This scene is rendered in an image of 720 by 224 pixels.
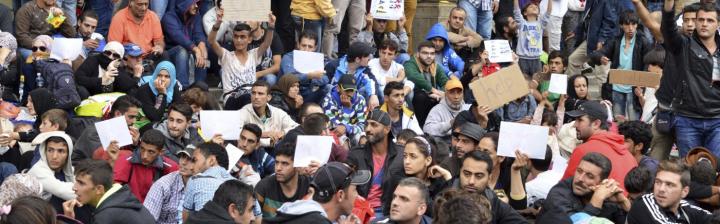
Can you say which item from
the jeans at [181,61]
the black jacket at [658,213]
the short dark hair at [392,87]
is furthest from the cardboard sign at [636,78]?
the black jacket at [658,213]

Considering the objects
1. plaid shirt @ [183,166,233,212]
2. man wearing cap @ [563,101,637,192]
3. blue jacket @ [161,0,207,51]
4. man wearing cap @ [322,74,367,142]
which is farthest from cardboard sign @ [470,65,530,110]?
plaid shirt @ [183,166,233,212]

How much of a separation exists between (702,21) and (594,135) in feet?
4.06

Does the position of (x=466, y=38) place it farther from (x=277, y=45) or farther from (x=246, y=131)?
(x=246, y=131)

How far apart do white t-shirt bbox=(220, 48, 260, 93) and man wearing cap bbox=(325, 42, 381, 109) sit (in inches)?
32.6

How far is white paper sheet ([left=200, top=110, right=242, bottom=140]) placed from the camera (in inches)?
459

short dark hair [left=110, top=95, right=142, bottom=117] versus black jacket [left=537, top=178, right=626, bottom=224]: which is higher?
black jacket [left=537, top=178, right=626, bottom=224]

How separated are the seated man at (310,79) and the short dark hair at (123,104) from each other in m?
2.28

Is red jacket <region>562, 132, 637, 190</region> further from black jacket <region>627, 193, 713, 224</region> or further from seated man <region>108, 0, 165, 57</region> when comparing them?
seated man <region>108, 0, 165, 57</region>

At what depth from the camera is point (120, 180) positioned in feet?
34.8

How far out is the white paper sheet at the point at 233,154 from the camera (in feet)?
35.7

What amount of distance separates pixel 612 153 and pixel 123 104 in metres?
4.06

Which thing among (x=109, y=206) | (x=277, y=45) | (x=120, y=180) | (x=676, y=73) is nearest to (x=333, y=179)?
(x=109, y=206)

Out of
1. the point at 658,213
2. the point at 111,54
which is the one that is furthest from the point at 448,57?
the point at 658,213

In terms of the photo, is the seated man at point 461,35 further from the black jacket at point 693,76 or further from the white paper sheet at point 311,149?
the white paper sheet at point 311,149
